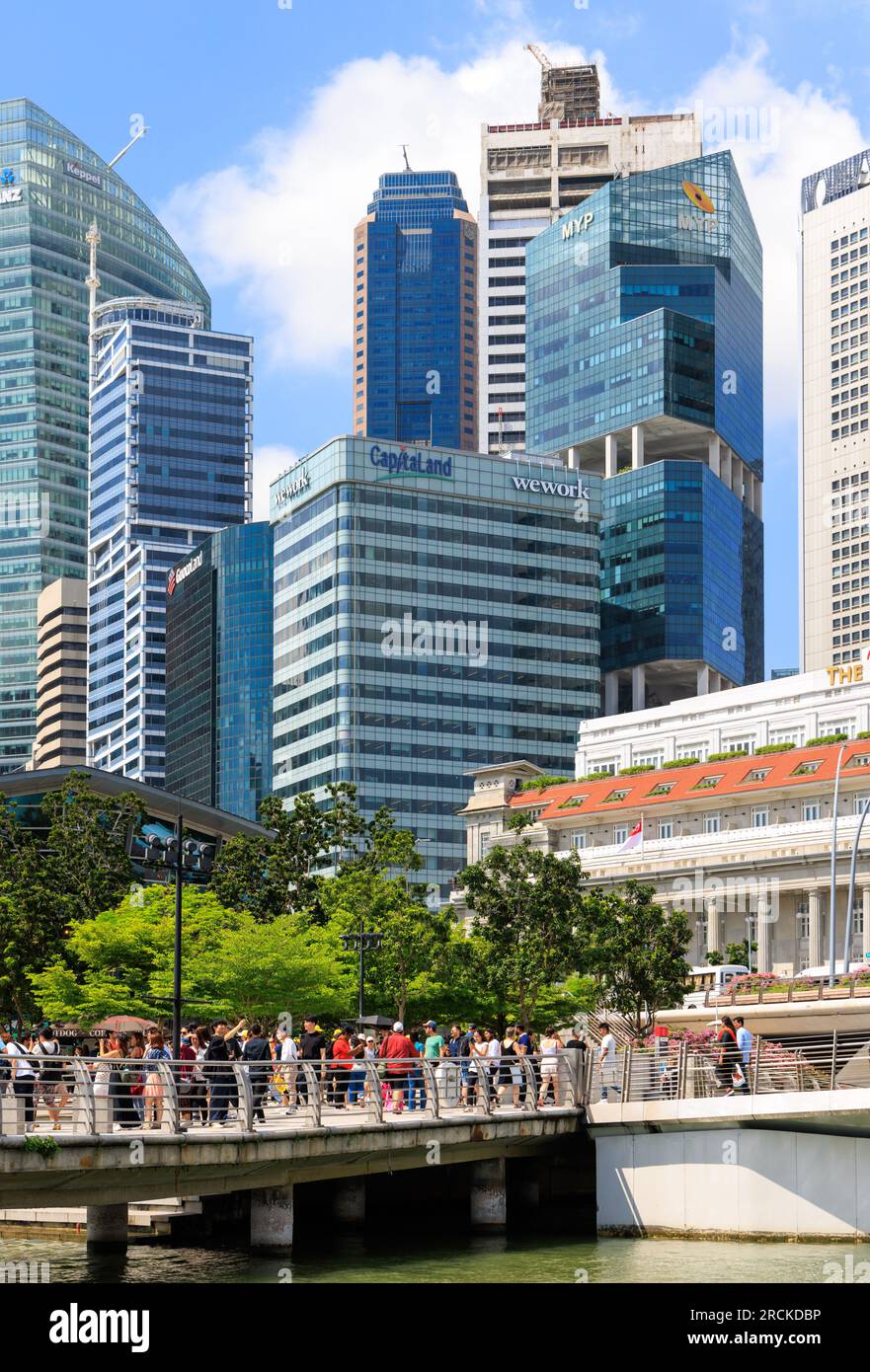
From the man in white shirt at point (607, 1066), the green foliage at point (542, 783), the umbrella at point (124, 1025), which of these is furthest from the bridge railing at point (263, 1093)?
the green foliage at point (542, 783)

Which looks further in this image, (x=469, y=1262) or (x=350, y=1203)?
(x=350, y=1203)

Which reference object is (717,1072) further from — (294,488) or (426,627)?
(294,488)

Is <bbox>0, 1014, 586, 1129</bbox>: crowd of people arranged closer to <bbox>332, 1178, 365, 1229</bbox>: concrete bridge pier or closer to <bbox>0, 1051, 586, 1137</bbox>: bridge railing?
<bbox>0, 1051, 586, 1137</bbox>: bridge railing

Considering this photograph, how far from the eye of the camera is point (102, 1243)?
38.9 metres

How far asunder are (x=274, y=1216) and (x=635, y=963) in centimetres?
3707

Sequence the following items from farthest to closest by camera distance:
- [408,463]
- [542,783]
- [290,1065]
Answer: [408,463], [542,783], [290,1065]

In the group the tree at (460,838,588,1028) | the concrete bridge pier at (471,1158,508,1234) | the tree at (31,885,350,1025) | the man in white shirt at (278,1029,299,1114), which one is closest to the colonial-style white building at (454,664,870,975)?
the tree at (460,838,588,1028)

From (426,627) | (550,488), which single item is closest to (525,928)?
(426,627)

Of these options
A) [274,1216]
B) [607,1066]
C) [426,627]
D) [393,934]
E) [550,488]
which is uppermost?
[550,488]

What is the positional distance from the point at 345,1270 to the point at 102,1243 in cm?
518

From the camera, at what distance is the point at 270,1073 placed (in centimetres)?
3722

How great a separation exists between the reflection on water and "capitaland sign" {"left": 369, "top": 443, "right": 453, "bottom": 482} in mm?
130916

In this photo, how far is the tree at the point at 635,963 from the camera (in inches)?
2948
